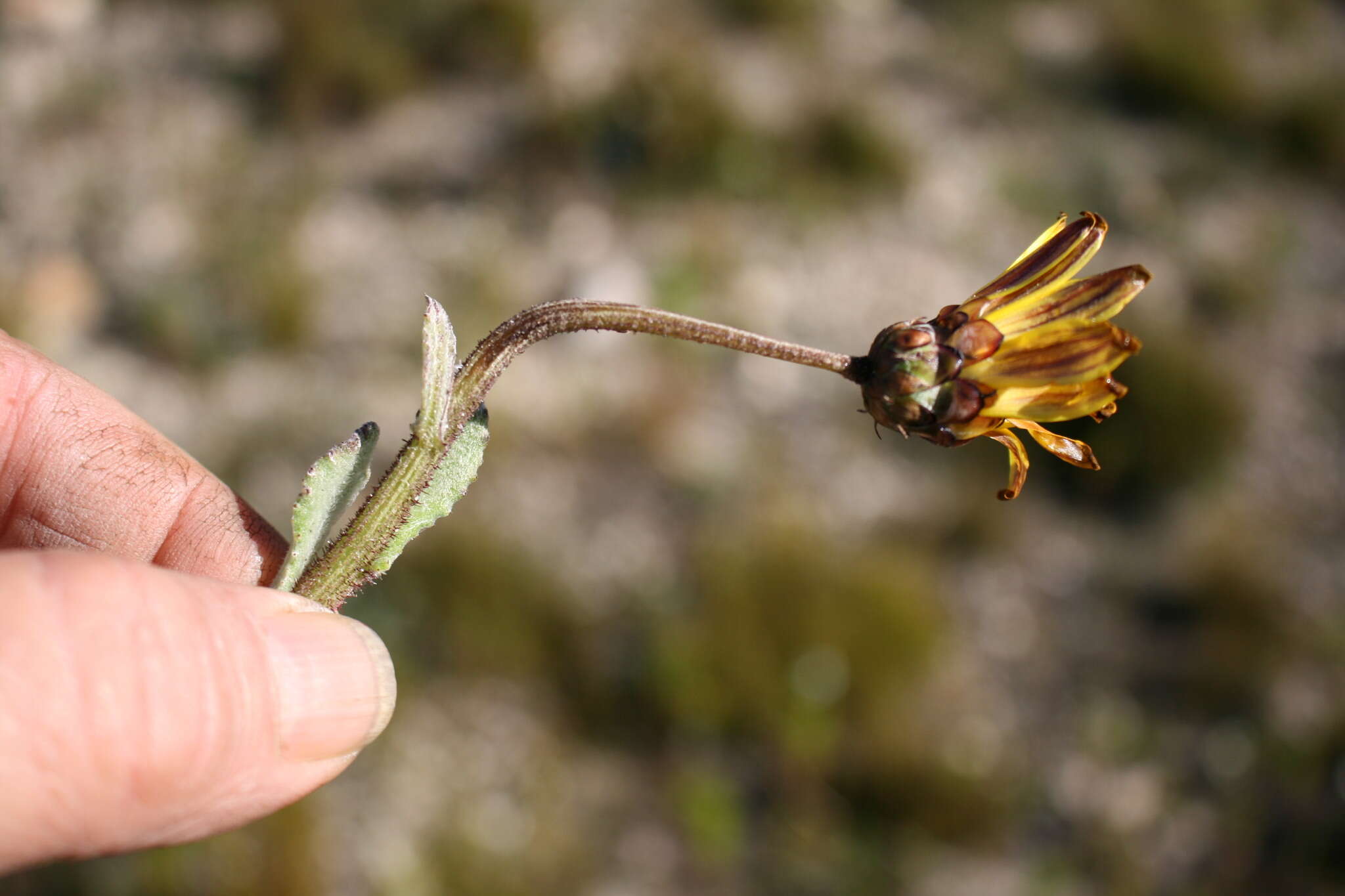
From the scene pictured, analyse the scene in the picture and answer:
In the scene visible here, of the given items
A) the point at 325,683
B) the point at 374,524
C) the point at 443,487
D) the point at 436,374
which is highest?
the point at 436,374

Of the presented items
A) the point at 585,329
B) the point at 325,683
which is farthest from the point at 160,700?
the point at 585,329

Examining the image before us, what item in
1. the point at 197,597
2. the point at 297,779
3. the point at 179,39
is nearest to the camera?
the point at 197,597

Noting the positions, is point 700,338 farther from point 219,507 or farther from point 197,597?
point 219,507

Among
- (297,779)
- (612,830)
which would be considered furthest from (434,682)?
(297,779)


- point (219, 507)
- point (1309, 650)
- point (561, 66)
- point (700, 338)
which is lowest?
point (219, 507)

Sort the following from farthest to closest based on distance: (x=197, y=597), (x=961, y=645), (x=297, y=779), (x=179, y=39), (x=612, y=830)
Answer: (x=179, y=39) < (x=961, y=645) < (x=612, y=830) < (x=297, y=779) < (x=197, y=597)

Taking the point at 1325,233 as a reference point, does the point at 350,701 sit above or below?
below

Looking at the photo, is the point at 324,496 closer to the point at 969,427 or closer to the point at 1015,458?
the point at 969,427
